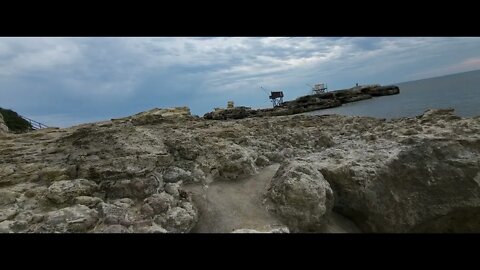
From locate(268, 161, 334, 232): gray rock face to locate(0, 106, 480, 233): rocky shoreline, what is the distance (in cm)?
2

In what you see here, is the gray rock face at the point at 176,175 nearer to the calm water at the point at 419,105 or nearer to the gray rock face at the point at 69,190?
the gray rock face at the point at 69,190

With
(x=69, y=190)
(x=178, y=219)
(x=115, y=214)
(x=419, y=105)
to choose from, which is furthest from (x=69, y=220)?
(x=419, y=105)

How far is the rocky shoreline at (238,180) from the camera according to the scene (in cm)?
529

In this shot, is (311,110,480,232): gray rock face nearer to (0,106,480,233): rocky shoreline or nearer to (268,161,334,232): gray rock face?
(0,106,480,233): rocky shoreline

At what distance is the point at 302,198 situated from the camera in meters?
5.63

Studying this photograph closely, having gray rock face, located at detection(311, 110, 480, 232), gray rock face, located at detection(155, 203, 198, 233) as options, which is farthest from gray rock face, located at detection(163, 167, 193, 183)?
gray rock face, located at detection(311, 110, 480, 232)

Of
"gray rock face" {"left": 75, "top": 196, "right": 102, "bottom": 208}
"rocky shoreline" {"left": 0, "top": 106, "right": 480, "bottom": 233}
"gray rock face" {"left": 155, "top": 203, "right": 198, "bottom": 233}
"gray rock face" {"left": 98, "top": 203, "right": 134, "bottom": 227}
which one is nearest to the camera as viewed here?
"gray rock face" {"left": 98, "top": 203, "right": 134, "bottom": 227}

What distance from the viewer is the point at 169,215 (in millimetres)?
5250

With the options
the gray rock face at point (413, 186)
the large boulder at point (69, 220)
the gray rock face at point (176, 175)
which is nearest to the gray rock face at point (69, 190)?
the large boulder at point (69, 220)

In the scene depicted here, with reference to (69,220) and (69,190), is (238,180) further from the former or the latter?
(69,220)

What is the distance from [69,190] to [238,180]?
10.6 ft

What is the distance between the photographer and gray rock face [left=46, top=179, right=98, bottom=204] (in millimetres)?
5629

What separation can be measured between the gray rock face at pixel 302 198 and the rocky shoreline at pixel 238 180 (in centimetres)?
2
